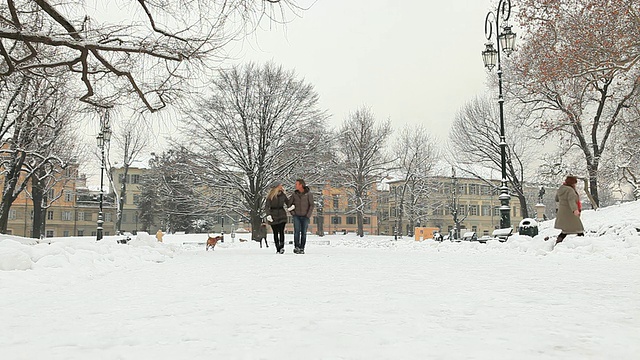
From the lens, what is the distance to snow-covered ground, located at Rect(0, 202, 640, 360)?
3246 millimetres

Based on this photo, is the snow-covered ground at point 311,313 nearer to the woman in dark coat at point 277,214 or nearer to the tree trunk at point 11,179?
the woman in dark coat at point 277,214

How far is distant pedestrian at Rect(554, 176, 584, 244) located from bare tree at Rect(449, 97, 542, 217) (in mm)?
30845

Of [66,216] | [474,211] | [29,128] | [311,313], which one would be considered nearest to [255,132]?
[29,128]

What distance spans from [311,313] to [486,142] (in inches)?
1704

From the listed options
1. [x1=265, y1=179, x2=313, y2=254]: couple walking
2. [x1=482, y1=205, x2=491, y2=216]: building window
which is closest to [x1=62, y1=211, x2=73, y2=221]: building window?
[x1=482, y1=205, x2=491, y2=216]: building window

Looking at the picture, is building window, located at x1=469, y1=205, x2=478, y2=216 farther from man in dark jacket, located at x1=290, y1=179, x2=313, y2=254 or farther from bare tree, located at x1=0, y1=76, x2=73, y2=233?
man in dark jacket, located at x1=290, y1=179, x2=313, y2=254

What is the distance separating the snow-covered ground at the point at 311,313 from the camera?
3246mm

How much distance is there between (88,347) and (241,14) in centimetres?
811

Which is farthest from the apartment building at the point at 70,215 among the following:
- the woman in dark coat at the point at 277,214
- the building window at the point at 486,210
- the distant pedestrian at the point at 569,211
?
the distant pedestrian at the point at 569,211

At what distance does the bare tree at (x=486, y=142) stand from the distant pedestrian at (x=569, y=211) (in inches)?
1214

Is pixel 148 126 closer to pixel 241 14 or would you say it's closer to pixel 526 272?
pixel 241 14

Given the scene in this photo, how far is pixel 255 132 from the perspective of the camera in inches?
1389

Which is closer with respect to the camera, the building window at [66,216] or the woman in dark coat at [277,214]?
the woman in dark coat at [277,214]

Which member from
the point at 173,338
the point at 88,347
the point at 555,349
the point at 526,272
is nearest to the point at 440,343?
the point at 555,349
